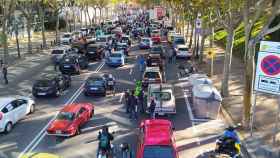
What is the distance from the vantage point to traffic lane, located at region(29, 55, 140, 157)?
65.2ft

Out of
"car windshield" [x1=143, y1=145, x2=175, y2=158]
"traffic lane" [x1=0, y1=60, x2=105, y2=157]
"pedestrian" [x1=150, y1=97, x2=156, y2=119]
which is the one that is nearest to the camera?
"car windshield" [x1=143, y1=145, x2=175, y2=158]

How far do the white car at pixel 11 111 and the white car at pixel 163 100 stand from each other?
6444mm

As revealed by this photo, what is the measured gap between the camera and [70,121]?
21.3 m

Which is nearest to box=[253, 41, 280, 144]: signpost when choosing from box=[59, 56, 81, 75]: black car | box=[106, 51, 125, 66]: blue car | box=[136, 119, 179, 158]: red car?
box=[136, 119, 179, 158]: red car

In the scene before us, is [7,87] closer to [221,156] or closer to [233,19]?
[233,19]

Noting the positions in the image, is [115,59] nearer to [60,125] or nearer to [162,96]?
[162,96]

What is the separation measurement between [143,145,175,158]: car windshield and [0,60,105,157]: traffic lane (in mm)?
6441

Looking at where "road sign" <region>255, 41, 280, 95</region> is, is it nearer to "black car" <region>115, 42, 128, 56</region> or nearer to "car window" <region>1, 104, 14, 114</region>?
"car window" <region>1, 104, 14, 114</region>

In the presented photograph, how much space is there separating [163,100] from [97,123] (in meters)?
Answer: 3.74

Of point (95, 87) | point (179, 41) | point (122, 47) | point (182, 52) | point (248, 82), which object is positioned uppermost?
point (248, 82)

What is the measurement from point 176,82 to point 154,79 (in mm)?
3681

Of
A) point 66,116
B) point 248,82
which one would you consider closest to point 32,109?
point 66,116

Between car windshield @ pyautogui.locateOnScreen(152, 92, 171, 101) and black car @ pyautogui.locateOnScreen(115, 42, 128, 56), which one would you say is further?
black car @ pyautogui.locateOnScreen(115, 42, 128, 56)

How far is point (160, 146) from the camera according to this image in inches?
632
